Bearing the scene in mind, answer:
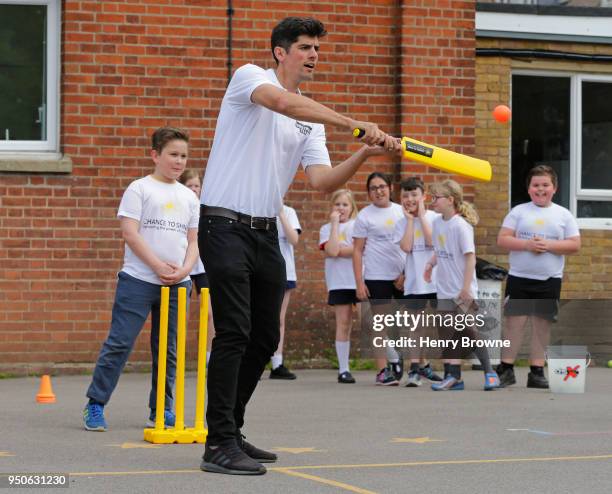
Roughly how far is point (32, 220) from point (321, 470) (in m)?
6.96

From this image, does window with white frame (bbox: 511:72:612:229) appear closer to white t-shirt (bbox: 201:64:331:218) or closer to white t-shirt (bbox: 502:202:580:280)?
white t-shirt (bbox: 502:202:580:280)

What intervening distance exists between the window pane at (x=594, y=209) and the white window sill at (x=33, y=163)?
5.93 meters

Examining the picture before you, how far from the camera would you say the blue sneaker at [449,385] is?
38.2 ft

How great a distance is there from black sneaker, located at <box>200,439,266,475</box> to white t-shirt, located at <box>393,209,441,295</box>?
5.63 m

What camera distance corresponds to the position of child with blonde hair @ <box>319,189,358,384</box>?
41.9 ft

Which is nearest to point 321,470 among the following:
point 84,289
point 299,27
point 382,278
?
point 299,27

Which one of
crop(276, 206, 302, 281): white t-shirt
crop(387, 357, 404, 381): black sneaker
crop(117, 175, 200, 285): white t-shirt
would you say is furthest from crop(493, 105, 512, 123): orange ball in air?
crop(117, 175, 200, 285): white t-shirt

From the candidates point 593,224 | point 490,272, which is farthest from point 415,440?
point 593,224

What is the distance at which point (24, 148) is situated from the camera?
523 inches

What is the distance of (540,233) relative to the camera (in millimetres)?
11906

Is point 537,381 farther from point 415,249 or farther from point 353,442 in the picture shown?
point 353,442

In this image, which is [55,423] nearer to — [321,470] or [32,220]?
[321,470]

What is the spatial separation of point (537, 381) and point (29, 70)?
19.3 ft

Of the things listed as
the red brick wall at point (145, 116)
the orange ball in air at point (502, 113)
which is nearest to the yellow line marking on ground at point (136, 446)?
the red brick wall at point (145, 116)
